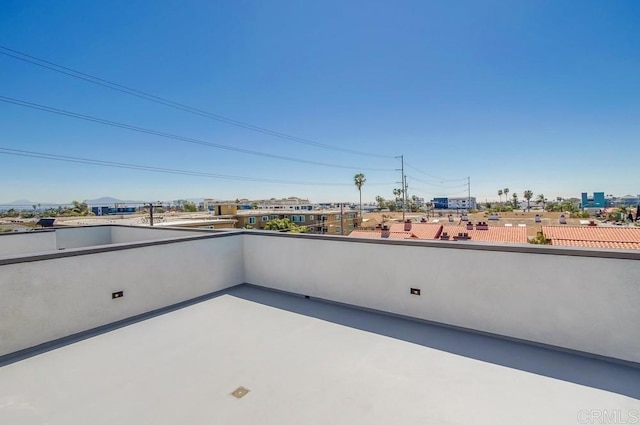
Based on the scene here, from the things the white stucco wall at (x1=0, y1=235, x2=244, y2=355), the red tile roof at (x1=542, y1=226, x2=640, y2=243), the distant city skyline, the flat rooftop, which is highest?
the distant city skyline

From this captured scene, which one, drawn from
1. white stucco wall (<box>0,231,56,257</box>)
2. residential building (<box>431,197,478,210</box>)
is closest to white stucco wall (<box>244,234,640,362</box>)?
white stucco wall (<box>0,231,56,257</box>)

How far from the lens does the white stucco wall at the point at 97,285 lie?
7.05ft

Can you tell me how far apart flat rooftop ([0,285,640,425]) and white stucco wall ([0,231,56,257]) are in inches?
129

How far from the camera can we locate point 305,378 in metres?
1.78

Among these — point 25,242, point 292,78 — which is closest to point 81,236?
point 25,242

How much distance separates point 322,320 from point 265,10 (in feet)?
23.0

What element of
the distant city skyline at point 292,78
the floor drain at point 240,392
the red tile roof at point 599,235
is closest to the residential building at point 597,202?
the distant city skyline at point 292,78

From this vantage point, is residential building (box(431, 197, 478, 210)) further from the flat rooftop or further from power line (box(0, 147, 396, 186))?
the flat rooftop

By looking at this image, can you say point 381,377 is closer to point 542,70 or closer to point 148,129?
point 542,70

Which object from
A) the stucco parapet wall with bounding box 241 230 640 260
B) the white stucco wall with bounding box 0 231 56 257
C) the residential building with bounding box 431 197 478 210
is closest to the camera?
the stucco parapet wall with bounding box 241 230 640 260

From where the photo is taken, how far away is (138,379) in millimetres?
1787

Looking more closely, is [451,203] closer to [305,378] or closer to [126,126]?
[126,126]

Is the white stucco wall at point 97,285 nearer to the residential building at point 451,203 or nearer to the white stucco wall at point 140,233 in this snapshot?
the white stucco wall at point 140,233

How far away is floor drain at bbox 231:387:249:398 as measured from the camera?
1.60 meters
